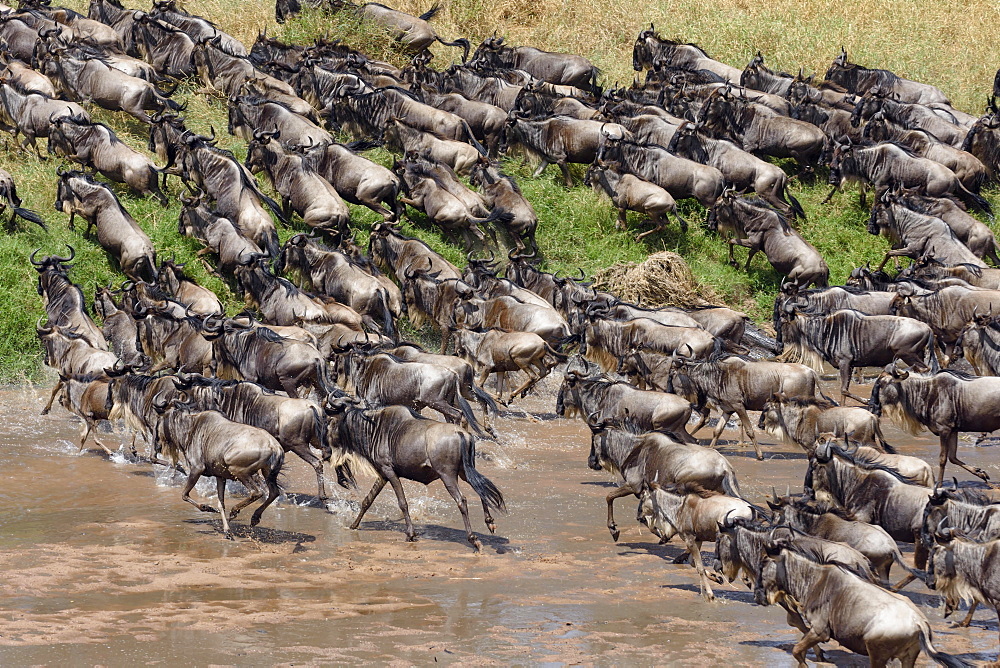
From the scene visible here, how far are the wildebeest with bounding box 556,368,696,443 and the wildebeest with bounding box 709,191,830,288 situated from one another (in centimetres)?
544

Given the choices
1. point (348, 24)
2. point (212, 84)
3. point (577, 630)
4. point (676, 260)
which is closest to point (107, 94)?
point (212, 84)

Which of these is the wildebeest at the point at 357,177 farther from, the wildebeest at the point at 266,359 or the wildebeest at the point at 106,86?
the wildebeest at the point at 266,359

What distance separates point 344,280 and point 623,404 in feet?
14.1

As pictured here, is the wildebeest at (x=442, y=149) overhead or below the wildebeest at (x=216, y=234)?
overhead

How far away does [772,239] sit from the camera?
15602 millimetres

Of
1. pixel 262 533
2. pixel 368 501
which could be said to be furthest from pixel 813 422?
pixel 262 533

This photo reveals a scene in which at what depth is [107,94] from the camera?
16.8m

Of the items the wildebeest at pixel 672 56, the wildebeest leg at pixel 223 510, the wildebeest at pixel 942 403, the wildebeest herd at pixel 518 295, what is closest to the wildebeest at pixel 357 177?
the wildebeest herd at pixel 518 295

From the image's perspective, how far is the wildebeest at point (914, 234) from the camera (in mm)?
15484

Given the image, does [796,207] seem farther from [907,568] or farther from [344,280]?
[907,568]

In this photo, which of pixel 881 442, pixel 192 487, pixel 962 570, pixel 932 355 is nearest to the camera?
pixel 962 570

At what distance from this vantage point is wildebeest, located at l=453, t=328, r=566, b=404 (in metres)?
12.0

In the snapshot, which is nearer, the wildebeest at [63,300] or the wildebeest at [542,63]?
the wildebeest at [63,300]

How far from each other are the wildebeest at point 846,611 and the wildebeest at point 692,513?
79 cm
